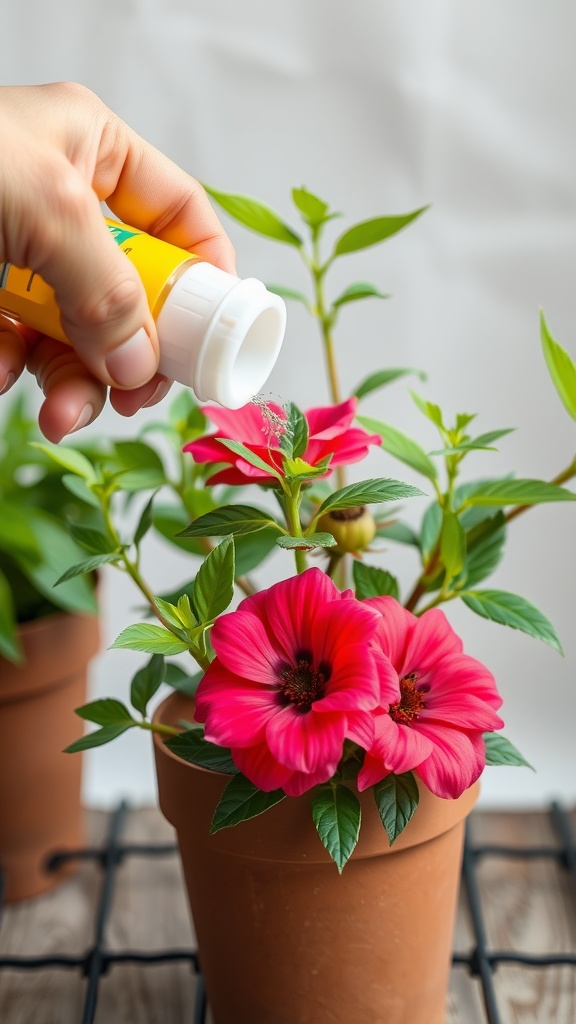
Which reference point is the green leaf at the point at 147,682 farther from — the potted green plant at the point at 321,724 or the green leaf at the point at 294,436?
the green leaf at the point at 294,436

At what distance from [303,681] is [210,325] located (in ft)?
0.64

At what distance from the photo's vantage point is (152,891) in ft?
3.14

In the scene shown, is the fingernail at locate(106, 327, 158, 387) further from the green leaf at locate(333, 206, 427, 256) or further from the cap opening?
Answer: the green leaf at locate(333, 206, 427, 256)

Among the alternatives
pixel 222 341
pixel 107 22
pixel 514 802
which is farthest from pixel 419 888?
pixel 107 22

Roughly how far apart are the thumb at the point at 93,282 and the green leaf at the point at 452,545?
0.66ft

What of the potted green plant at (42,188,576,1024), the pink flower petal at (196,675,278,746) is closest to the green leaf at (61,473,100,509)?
A: the potted green plant at (42,188,576,1024)

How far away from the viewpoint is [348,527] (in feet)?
2.20

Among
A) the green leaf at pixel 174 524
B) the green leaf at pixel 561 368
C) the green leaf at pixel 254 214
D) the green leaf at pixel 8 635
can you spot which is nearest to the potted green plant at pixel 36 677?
the green leaf at pixel 8 635

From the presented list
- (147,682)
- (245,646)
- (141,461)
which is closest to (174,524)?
(141,461)

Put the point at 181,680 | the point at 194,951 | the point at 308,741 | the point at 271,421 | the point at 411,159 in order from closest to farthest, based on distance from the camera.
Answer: the point at 308,741, the point at 271,421, the point at 181,680, the point at 194,951, the point at 411,159

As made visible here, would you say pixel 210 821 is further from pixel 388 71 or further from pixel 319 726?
pixel 388 71

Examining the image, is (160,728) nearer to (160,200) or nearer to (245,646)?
(245,646)

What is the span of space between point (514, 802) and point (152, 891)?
377mm

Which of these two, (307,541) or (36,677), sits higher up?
(307,541)
